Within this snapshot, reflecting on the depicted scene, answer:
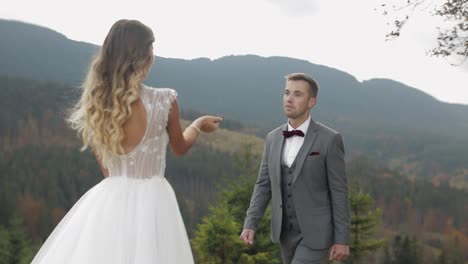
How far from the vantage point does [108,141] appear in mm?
3371

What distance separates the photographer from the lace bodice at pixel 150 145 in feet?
11.2

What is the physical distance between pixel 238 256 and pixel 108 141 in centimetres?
1964

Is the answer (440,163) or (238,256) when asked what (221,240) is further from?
(440,163)

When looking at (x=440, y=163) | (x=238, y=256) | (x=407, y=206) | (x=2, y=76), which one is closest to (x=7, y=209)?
(x=238, y=256)

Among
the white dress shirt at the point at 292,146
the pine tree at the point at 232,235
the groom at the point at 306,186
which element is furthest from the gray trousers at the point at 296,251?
the pine tree at the point at 232,235

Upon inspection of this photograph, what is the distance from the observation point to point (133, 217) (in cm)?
350

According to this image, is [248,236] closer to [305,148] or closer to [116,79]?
[305,148]

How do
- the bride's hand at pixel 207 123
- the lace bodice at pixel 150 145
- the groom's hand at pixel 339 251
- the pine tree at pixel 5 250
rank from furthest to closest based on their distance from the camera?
the pine tree at pixel 5 250
the groom's hand at pixel 339 251
the bride's hand at pixel 207 123
the lace bodice at pixel 150 145

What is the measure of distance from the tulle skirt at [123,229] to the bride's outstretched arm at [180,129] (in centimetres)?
27

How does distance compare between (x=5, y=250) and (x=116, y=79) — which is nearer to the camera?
(x=116, y=79)

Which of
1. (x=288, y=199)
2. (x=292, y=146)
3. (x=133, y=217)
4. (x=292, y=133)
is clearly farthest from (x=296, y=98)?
(x=133, y=217)

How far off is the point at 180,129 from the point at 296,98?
3.62 ft

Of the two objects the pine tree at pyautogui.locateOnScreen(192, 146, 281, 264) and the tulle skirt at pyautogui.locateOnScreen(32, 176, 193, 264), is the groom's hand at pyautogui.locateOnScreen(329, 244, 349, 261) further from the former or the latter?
the pine tree at pyautogui.locateOnScreen(192, 146, 281, 264)

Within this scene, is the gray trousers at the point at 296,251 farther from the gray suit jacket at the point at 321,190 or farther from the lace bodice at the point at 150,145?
the lace bodice at the point at 150,145
